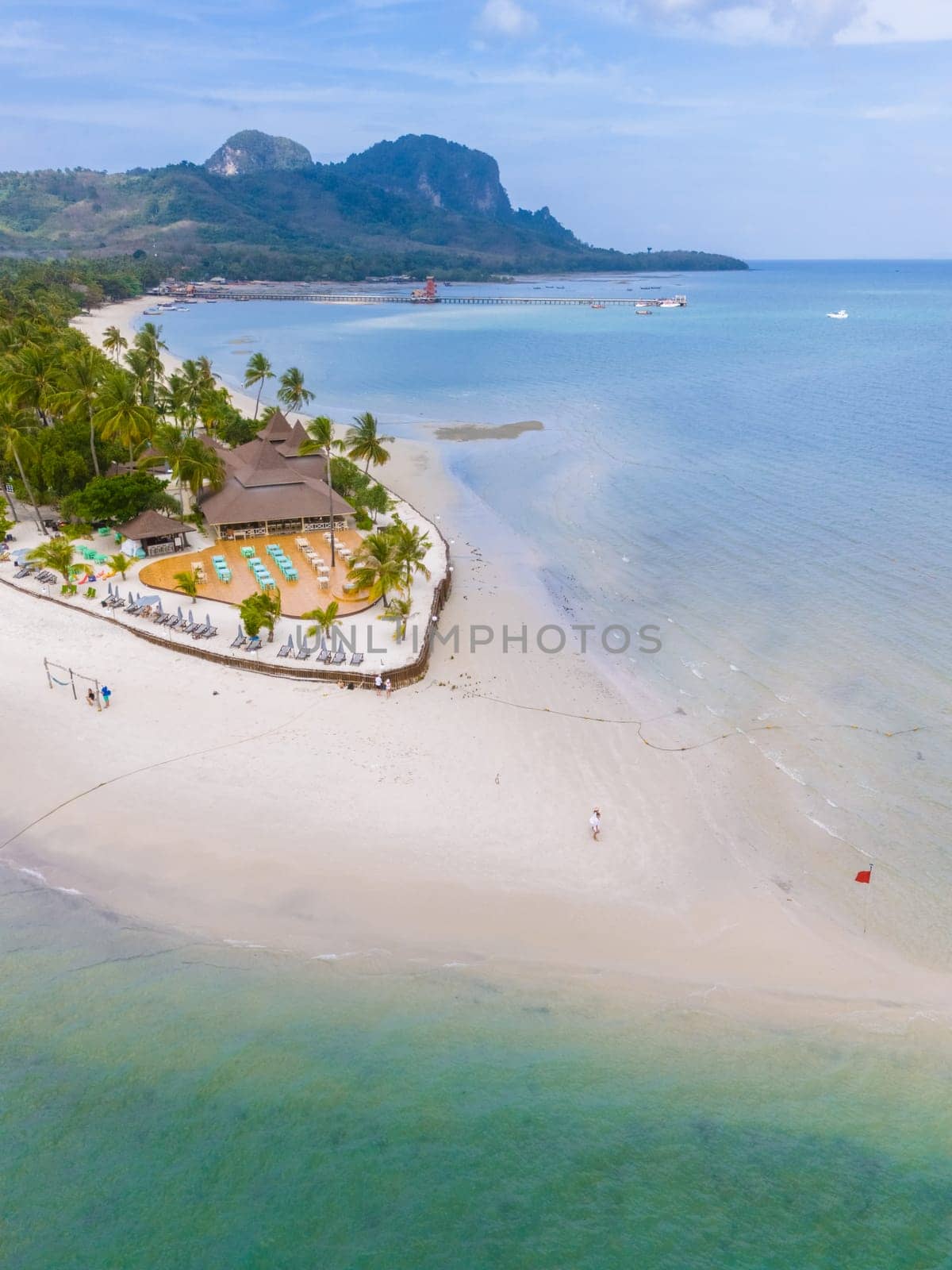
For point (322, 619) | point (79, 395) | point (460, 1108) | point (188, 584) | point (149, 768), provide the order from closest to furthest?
1. point (460, 1108)
2. point (149, 768)
3. point (322, 619)
4. point (188, 584)
5. point (79, 395)

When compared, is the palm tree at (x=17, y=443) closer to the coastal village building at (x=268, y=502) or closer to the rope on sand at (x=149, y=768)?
the coastal village building at (x=268, y=502)

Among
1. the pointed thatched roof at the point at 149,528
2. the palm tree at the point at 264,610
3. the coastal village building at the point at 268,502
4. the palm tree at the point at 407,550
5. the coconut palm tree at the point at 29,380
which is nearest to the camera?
the palm tree at the point at 264,610

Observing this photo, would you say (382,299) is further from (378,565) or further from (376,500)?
(378,565)

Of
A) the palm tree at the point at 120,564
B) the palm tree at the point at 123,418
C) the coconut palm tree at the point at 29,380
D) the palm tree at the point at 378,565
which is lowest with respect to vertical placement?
the palm tree at the point at 120,564

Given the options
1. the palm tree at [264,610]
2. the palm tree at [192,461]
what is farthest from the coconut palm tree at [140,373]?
the palm tree at [264,610]

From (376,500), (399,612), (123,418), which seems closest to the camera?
(399,612)

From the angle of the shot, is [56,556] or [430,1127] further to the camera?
[56,556]

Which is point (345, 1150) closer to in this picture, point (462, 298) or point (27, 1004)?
point (27, 1004)

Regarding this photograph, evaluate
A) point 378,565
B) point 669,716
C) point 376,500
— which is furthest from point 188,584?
point 669,716
